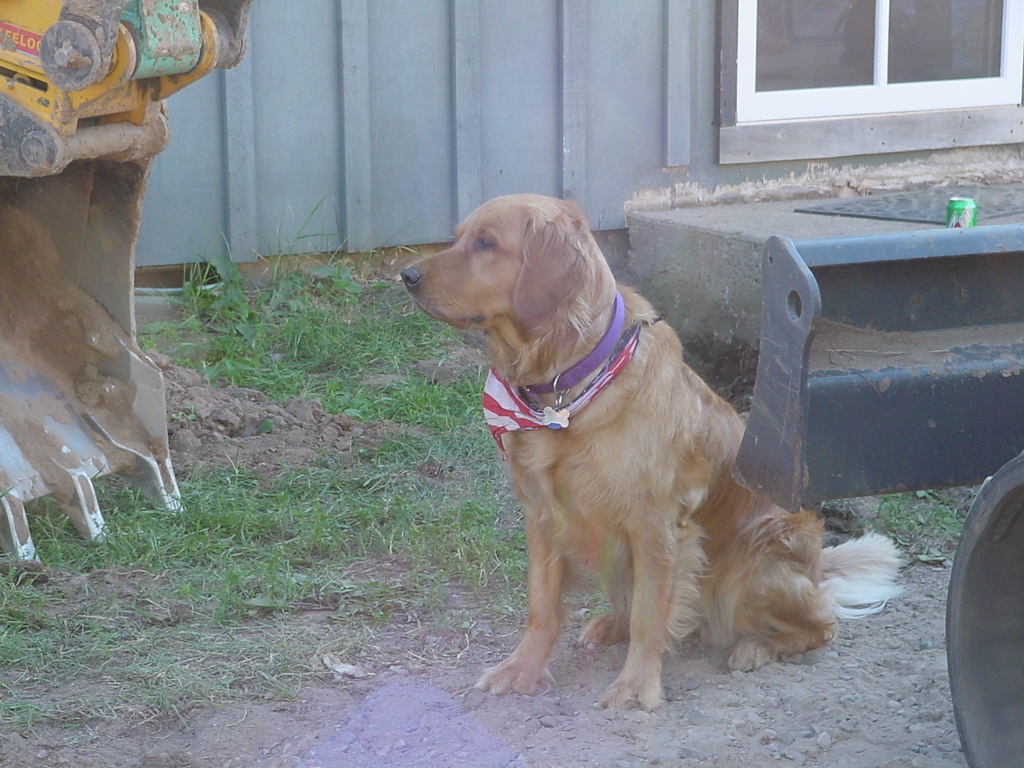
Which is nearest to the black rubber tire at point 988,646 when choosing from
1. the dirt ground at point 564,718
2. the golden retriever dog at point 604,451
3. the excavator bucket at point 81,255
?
the dirt ground at point 564,718

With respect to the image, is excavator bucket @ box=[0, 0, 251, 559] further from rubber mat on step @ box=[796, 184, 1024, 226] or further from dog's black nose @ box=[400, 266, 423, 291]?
rubber mat on step @ box=[796, 184, 1024, 226]

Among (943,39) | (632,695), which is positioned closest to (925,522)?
(632,695)

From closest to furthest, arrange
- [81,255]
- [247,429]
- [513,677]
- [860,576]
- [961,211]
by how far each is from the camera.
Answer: [513,677] → [860,576] → [81,255] → [961,211] → [247,429]

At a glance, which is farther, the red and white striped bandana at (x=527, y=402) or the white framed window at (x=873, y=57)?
the white framed window at (x=873, y=57)

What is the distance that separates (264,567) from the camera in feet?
11.2

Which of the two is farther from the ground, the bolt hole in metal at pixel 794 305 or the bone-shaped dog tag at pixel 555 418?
the bolt hole in metal at pixel 794 305

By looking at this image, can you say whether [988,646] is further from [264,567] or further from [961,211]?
[961,211]

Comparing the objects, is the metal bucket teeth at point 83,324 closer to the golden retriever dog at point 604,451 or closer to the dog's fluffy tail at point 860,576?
the golden retriever dog at point 604,451

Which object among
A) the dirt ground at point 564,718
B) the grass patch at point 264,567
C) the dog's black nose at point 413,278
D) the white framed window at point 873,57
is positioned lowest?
the dirt ground at point 564,718

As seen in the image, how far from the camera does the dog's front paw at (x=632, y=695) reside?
9.18ft

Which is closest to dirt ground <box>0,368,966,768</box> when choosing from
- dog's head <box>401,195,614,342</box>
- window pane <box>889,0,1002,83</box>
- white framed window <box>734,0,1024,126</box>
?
dog's head <box>401,195,614,342</box>

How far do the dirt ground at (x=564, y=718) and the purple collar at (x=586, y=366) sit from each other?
775 mm

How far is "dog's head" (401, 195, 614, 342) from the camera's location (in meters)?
2.74

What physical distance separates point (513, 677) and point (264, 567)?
93 cm
